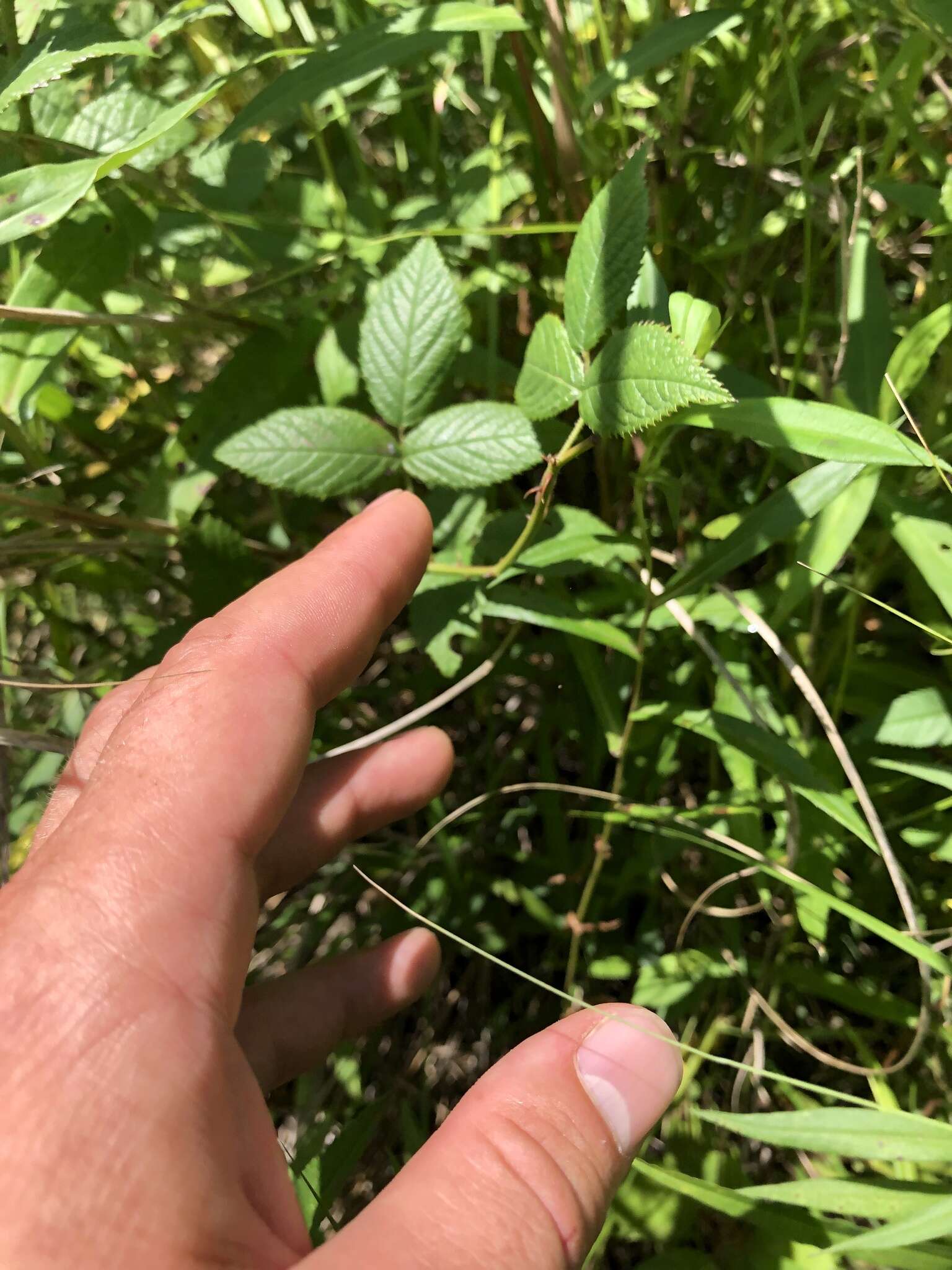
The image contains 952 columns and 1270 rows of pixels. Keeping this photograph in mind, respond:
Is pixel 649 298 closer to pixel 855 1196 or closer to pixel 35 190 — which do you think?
pixel 35 190

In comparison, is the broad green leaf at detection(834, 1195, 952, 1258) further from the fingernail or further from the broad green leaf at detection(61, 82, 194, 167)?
the broad green leaf at detection(61, 82, 194, 167)

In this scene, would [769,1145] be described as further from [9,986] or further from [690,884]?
[9,986]

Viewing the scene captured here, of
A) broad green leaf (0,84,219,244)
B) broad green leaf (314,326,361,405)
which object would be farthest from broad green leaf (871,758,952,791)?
broad green leaf (0,84,219,244)

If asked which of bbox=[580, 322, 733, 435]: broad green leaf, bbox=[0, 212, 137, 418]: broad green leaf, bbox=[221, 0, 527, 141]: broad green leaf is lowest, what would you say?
bbox=[580, 322, 733, 435]: broad green leaf

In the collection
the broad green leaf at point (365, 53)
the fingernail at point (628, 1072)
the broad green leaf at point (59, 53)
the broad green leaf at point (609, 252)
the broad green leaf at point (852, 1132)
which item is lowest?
the broad green leaf at point (852, 1132)

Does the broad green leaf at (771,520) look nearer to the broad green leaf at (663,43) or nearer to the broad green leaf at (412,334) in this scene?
the broad green leaf at (412,334)

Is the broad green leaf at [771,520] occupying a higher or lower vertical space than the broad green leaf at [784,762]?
higher

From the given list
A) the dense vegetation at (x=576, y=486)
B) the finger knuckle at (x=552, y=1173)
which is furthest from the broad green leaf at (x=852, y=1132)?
the finger knuckle at (x=552, y=1173)
